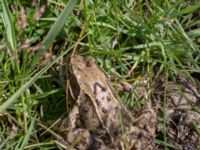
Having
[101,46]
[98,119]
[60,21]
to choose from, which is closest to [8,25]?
[60,21]

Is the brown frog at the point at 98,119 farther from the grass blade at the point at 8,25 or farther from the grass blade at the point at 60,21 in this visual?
the grass blade at the point at 8,25

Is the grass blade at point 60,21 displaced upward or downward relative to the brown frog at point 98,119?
upward

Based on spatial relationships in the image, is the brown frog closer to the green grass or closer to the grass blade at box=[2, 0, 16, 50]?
the green grass

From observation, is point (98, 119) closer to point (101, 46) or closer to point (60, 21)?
point (101, 46)

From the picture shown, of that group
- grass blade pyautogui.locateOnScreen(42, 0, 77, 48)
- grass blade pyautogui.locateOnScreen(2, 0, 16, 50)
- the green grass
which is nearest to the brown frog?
the green grass

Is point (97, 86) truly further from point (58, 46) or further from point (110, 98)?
point (58, 46)

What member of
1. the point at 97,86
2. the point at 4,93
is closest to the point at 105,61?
the point at 97,86

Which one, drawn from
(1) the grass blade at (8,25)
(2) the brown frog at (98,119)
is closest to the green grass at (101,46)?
(1) the grass blade at (8,25)
